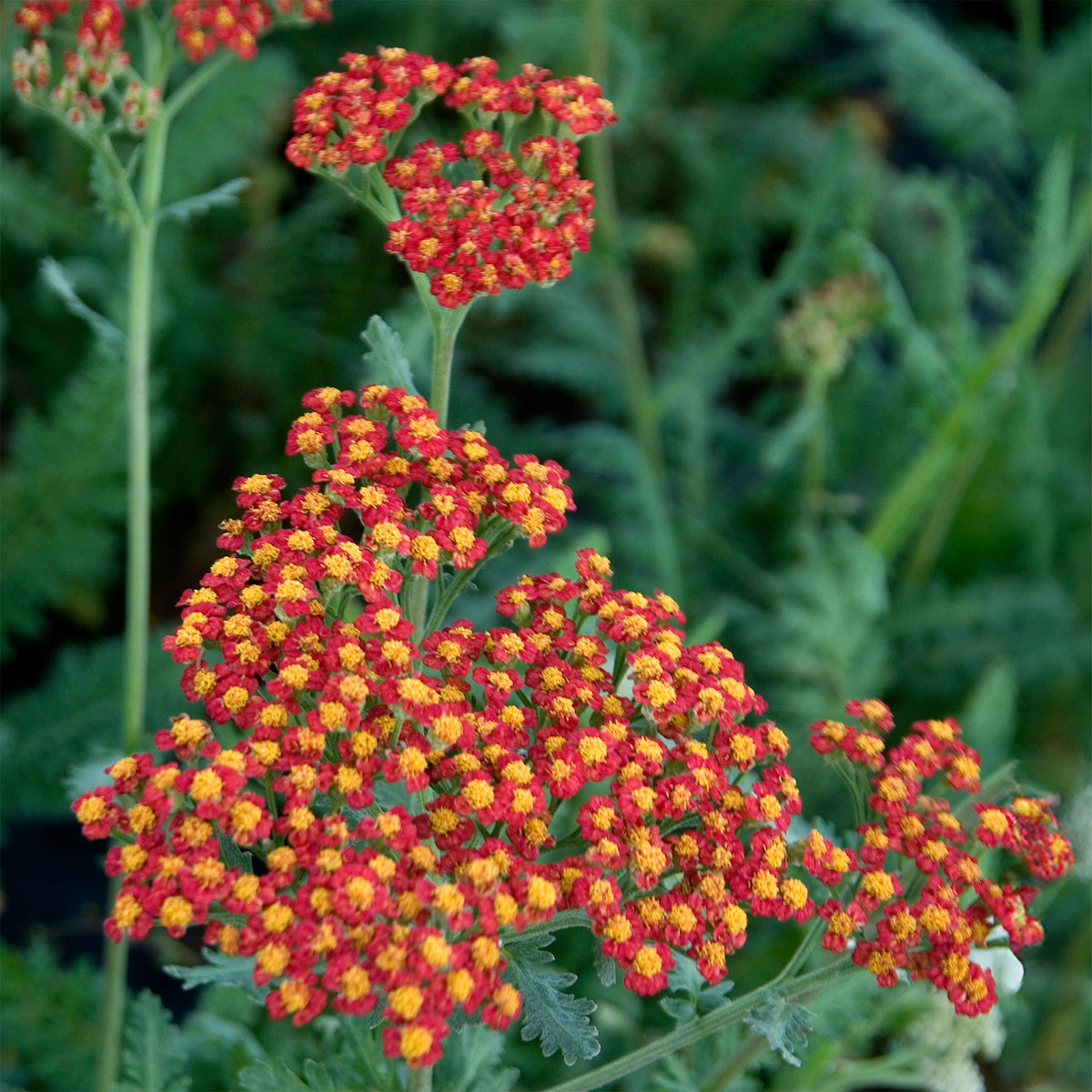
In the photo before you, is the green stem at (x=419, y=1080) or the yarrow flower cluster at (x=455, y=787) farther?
the green stem at (x=419, y=1080)

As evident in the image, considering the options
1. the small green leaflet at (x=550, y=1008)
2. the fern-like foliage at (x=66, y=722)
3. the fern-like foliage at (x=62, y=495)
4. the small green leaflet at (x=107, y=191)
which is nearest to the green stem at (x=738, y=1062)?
the small green leaflet at (x=550, y=1008)

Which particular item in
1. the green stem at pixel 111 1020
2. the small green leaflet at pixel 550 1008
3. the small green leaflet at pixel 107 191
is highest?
the small green leaflet at pixel 107 191

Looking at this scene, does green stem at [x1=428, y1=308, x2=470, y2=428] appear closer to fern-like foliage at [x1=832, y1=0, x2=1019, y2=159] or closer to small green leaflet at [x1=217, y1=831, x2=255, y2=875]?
small green leaflet at [x1=217, y1=831, x2=255, y2=875]

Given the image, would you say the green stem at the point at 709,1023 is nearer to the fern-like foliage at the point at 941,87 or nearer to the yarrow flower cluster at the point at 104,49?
the yarrow flower cluster at the point at 104,49

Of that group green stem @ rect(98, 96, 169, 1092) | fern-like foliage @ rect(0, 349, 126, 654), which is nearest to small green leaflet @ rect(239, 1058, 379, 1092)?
green stem @ rect(98, 96, 169, 1092)

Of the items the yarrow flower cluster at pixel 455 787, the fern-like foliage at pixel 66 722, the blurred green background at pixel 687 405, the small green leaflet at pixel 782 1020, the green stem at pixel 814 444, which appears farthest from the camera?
the green stem at pixel 814 444

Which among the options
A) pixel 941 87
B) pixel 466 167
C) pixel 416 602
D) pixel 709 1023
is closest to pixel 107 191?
pixel 466 167

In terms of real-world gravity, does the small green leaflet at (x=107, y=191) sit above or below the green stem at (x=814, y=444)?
above

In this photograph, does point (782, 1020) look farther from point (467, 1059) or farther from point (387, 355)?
point (387, 355)

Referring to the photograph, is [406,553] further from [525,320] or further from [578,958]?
[525,320]
